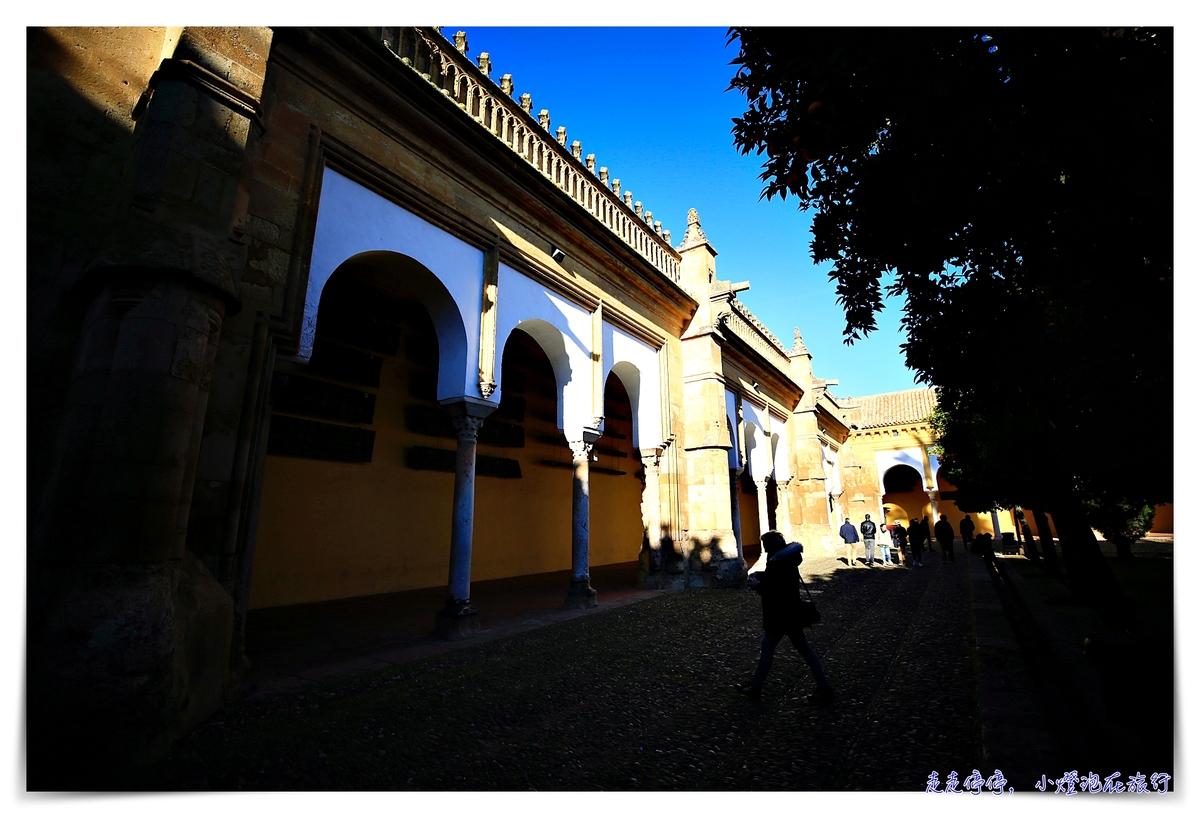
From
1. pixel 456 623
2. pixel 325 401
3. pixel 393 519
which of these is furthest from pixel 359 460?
pixel 456 623

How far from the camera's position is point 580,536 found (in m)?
8.23

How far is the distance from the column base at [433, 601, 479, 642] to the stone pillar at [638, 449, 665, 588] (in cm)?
462

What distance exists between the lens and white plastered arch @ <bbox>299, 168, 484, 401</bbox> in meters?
5.23

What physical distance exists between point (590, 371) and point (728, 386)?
20.5ft

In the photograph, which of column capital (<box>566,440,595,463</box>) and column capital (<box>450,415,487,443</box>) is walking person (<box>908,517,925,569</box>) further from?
column capital (<box>450,415,487,443</box>)

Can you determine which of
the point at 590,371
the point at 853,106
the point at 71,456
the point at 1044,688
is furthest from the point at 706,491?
the point at 71,456

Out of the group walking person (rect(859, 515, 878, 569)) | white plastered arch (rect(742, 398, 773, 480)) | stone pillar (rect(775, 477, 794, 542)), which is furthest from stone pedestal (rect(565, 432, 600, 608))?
stone pillar (rect(775, 477, 794, 542))

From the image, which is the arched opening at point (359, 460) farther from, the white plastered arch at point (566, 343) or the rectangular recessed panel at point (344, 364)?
the white plastered arch at point (566, 343)

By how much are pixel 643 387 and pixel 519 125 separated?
5157mm

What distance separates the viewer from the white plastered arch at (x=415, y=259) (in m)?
5.23

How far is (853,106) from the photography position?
9.66 ft

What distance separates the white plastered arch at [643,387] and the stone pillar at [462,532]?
4.07m

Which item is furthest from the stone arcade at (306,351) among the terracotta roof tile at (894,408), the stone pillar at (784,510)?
the terracotta roof tile at (894,408)

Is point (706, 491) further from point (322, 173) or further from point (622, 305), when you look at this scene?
point (322, 173)
